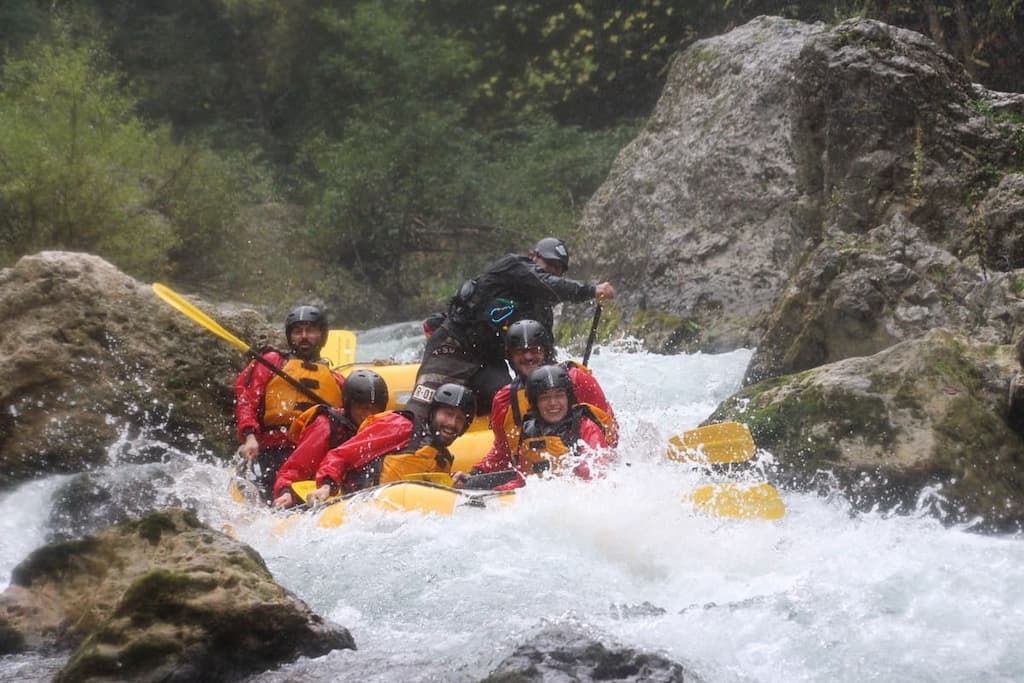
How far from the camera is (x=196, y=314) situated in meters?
6.68

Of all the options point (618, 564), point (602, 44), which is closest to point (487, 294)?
point (618, 564)

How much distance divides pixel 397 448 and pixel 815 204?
4443 mm

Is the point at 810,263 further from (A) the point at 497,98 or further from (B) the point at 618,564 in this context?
(A) the point at 497,98

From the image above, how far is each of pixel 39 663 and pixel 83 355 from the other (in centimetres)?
307

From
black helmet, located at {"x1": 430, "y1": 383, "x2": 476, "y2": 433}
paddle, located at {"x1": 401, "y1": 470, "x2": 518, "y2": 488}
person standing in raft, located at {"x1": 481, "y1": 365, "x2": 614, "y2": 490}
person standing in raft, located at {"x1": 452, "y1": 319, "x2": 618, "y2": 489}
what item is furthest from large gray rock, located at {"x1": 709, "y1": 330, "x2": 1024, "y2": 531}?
black helmet, located at {"x1": 430, "y1": 383, "x2": 476, "y2": 433}

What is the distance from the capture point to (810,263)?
765 centimetres

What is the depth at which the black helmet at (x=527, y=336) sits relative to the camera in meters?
5.54

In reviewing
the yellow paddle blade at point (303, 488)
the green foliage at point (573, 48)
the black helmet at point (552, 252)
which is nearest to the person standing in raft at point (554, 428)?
the yellow paddle blade at point (303, 488)

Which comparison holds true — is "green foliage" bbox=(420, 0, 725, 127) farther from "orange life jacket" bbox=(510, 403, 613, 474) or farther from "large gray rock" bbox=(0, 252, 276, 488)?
"orange life jacket" bbox=(510, 403, 613, 474)

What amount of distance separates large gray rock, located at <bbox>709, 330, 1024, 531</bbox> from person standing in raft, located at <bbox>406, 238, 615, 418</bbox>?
1.15 metres

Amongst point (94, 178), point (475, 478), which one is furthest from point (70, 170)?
point (475, 478)

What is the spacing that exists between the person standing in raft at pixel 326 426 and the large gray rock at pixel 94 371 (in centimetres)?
99

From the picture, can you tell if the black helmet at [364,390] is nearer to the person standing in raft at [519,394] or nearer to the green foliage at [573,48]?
the person standing in raft at [519,394]

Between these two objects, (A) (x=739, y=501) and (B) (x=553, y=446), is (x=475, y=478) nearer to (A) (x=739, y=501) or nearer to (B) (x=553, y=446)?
(B) (x=553, y=446)
